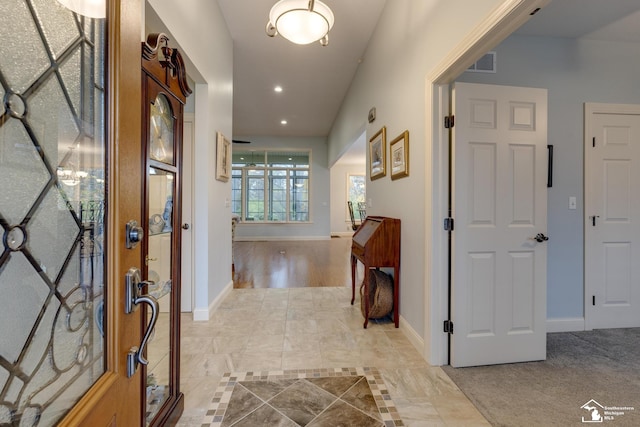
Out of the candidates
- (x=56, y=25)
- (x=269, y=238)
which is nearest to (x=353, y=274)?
(x=56, y=25)

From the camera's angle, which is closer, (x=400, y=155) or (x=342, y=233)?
(x=400, y=155)

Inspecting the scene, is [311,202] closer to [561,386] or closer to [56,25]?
[561,386]

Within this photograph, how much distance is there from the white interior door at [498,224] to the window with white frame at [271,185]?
725 cm

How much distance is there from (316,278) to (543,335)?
282 centimetres

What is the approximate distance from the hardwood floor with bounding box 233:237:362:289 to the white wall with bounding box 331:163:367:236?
321cm

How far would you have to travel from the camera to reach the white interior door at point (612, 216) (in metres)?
2.56

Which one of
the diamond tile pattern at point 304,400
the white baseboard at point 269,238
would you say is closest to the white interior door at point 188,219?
the diamond tile pattern at point 304,400

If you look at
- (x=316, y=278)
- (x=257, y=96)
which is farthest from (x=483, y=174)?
(x=257, y=96)

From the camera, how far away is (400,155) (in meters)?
2.52

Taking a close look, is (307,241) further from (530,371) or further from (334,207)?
(530,371)

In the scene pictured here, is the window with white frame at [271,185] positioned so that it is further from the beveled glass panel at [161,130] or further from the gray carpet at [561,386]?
the beveled glass panel at [161,130]

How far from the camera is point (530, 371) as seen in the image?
1897 mm

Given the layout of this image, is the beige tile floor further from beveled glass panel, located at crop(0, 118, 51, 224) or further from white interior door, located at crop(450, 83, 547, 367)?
beveled glass panel, located at crop(0, 118, 51, 224)

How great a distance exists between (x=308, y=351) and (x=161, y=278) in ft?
4.25
